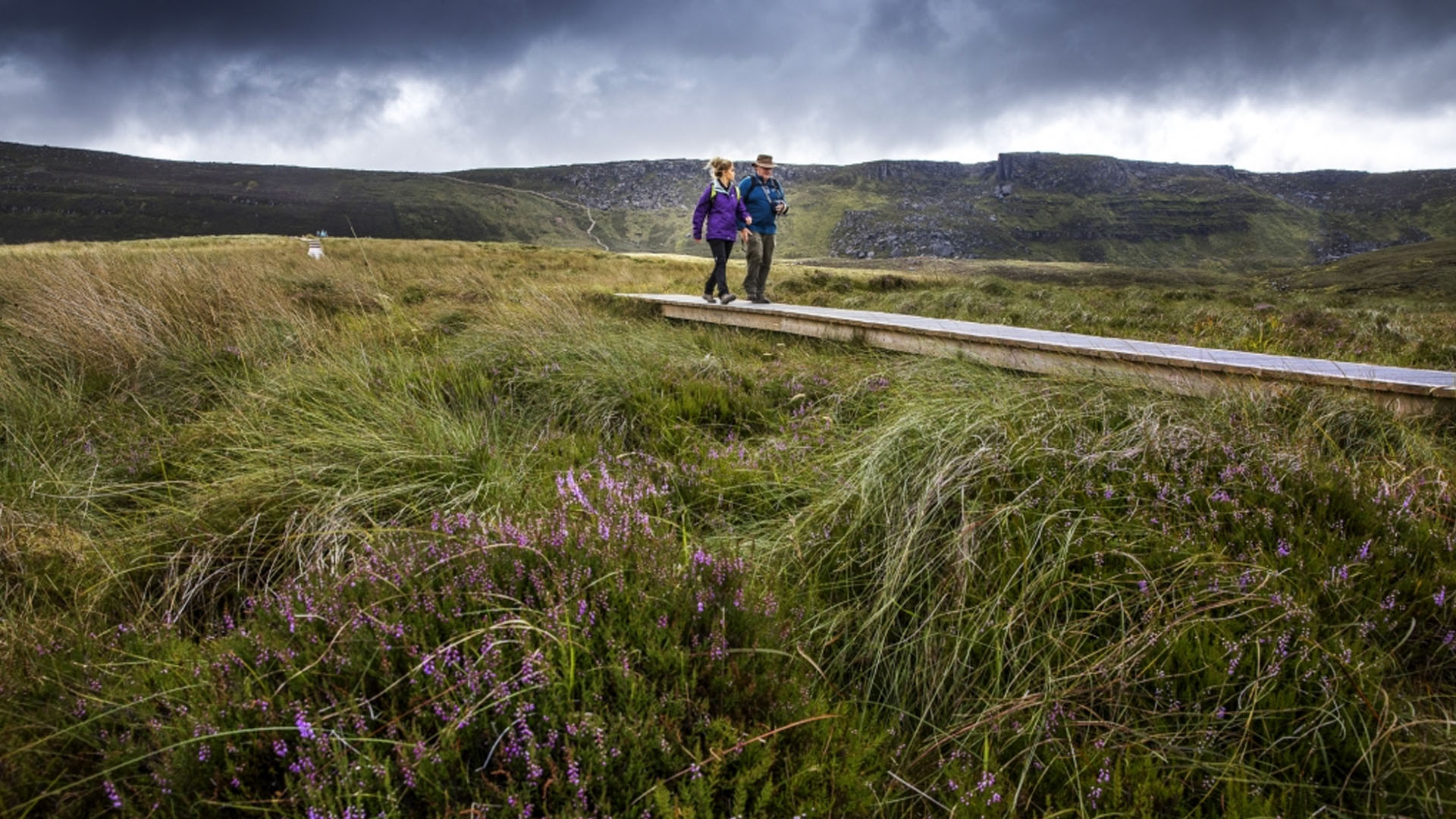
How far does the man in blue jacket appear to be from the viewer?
10641 millimetres

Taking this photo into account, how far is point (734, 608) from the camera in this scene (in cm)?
181

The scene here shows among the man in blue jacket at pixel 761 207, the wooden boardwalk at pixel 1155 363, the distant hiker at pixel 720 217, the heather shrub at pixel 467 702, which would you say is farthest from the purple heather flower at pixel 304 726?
the man in blue jacket at pixel 761 207

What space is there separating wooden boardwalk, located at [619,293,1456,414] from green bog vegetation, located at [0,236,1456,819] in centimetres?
22

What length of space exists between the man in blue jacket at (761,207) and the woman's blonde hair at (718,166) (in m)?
0.42

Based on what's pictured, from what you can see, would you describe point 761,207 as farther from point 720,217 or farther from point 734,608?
point 734,608

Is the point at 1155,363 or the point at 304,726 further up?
the point at 1155,363

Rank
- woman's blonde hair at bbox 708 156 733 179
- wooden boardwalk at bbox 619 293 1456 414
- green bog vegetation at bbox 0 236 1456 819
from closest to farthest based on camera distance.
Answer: green bog vegetation at bbox 0 236 1456 819 < wooden boardwalk at bbox 619 293 1456 414 < woman's blonde hair at bbox 708 156 733 179

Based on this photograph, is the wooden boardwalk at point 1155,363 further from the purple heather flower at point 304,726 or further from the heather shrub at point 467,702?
the purple heather flower at point 304,726

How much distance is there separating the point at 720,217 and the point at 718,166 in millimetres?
774

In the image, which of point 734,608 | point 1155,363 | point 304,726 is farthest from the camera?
point 1155,363

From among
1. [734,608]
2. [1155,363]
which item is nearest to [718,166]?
[1155,363]

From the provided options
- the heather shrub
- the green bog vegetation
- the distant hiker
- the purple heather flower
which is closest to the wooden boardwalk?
the green bog vegetation

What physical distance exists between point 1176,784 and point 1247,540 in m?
1.08

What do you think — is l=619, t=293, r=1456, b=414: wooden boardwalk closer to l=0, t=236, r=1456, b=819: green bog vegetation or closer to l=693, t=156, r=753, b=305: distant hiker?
l=0, t=236, r=1456, b=819: green bog vegetation
